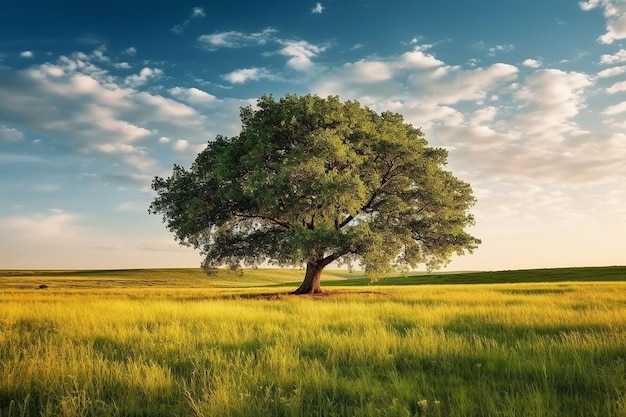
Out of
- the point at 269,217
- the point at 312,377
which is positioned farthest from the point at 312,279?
the point at 312,377

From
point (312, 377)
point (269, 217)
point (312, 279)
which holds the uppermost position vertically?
→ point (269, 217)

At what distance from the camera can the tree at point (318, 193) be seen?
26.0 meters

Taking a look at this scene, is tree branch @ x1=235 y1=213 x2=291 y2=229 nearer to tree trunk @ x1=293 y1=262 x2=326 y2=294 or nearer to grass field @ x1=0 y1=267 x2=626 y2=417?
tree trunk @ x1=293 y1=262 x2=326 y2=294

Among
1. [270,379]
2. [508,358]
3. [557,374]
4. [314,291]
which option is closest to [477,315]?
[508,358]

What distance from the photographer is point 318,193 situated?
2586 centimetres

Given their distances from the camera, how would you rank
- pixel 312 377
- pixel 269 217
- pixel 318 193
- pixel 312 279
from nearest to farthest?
pixel 312 377, pixel 318 193, pixel 269 217, pixel 312 279

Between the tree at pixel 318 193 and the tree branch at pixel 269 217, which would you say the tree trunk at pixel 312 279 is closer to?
the tree at pixel 318 193

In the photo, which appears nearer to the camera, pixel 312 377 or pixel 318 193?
pixel 312 377

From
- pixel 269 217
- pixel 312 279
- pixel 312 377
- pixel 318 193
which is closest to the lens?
pixel 312 377

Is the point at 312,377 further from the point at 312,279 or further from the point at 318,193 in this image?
the point at 312,279

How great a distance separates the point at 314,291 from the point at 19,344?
76.8ft

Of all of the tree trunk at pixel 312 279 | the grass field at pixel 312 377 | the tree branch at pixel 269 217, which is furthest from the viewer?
the tree trunk at pixel 312 279

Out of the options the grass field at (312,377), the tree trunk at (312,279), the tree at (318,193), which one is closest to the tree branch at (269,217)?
the tree at (318,193)

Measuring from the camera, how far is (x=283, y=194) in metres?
27.2
